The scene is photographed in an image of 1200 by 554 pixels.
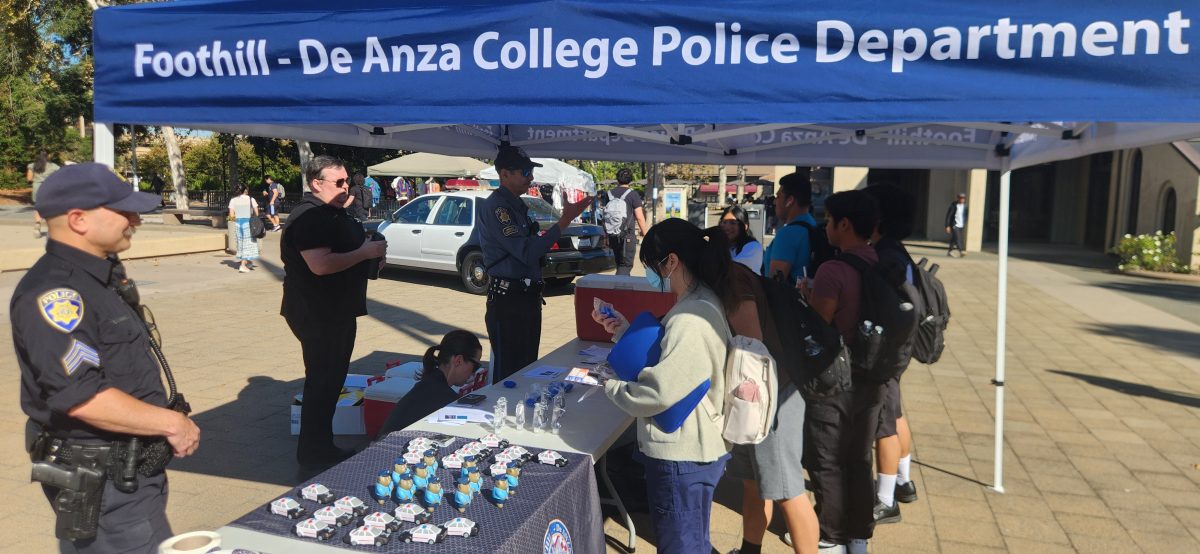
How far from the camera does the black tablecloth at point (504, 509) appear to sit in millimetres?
2020

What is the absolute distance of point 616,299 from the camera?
479 cm

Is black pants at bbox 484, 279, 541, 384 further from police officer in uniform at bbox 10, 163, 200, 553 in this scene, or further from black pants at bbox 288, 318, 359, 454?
police officer in uniform at bbox 10, 163, 200, 553

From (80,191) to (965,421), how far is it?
5.83 meters

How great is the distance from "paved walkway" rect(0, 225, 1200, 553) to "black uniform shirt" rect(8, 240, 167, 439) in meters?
1.92

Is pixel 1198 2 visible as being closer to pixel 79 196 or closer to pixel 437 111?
pixel 437 111

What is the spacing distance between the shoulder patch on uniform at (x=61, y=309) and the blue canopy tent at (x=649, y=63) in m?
0.94

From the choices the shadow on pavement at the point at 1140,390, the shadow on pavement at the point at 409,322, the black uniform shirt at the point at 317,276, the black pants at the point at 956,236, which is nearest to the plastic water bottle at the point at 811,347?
the black uniform shirt at the point at 317,276

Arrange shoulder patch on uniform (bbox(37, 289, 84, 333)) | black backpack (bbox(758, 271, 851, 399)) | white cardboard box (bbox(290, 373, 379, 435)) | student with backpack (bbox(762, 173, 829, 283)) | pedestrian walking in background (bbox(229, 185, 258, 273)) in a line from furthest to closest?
1. pedestrian walking in background (bbox(229, 185, 258, 273))
2. white cardboard box (bbox(290, 373, 379, 435))
3. student with backpack (bbox(762, 173, 829, 283))
4. black backpack (bbox(758, 271, 851, 399))
5. shoulder patch on uniform (bbox(37, 289, 84, 333))

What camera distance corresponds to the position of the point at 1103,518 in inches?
161

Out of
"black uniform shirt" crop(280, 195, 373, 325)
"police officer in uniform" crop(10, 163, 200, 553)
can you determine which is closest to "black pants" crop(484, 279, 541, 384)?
"black uniform shirt" crop(280, 195, 373, 325)

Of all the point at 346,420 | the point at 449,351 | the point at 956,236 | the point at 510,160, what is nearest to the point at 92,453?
the point at 449,351

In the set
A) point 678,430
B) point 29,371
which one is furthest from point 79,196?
point 678,430

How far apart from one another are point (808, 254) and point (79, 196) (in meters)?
3.29

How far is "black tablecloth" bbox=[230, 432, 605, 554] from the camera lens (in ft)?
6.63
